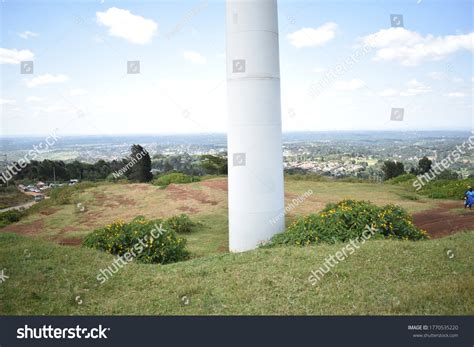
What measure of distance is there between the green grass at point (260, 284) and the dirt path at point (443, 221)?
7.28ft

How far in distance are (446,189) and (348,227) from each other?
871cm

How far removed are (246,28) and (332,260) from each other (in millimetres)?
4772

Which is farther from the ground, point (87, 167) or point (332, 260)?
point (87, 167)

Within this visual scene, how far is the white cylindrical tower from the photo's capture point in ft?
25.3

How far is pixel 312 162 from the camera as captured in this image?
16.8 meters

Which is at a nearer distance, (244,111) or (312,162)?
(244,111)

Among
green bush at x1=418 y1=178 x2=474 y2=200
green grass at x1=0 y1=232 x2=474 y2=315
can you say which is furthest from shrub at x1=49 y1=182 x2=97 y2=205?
green bush at x1=418 y1=178 x2=474 y2=200

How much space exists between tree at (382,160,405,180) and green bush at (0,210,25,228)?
15.8 metres

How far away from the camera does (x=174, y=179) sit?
1745 cm

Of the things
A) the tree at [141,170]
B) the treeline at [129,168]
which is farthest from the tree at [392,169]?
the tree at [141,170]

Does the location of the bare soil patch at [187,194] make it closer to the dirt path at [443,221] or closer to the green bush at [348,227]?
the green bush at [348,227]

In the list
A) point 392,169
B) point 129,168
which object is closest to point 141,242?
point 129,168
